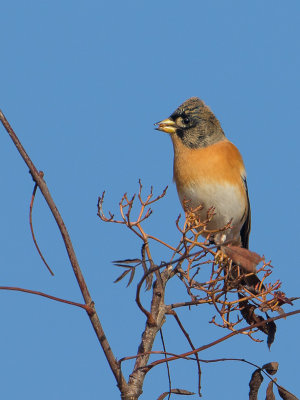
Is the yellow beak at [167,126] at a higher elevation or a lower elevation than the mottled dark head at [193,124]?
lower

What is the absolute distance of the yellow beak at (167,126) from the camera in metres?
5.19

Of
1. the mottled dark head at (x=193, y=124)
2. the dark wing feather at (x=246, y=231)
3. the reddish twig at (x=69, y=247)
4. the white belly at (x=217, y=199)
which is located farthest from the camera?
the dark wing feather at (x=246, y=231)

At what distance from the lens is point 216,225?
5.41m

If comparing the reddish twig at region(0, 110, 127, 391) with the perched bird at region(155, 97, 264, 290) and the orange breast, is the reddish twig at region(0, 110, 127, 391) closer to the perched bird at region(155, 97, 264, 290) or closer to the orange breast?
the perched bird at region(155, 97, 264, 290)

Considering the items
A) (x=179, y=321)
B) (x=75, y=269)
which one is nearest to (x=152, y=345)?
(x=179, y=321)

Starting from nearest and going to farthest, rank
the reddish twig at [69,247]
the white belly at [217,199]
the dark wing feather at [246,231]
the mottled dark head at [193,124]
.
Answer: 1. the reddish twig at [69,247]
2. the white belly at [217,199]
3. the mottled dark head at [193,124]
4. the dark wing feather at [246,231]

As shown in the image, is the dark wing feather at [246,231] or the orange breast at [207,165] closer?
the orange breast at [207,165]

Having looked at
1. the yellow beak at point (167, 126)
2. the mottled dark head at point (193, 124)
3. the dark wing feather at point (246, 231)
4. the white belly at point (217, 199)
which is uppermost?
the mottled dark head at point (193, 124)

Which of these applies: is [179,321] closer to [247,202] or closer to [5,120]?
[5,120]

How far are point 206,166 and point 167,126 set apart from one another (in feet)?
1.65

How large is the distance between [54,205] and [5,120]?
0.95ft

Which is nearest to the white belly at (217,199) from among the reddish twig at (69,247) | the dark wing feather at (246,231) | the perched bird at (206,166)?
the perched bird at (206,166)

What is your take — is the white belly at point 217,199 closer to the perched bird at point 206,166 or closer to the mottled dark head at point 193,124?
the perched bird at point 206,166

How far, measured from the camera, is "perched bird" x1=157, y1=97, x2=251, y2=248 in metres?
5.18
